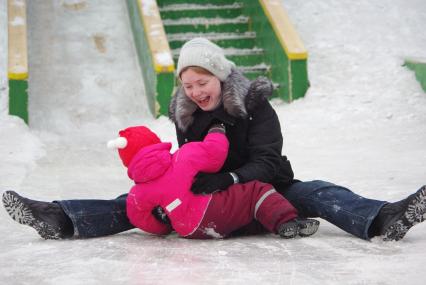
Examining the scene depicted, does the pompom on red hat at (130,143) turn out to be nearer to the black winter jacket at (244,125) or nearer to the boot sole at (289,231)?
the black winter jacket at (244,125)

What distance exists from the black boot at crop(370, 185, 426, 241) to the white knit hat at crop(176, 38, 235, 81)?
0.92m

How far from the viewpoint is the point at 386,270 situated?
97.7 inches

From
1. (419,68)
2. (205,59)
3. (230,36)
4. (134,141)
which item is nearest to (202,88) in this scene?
(205,59)

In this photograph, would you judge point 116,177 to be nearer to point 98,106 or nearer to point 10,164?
point 10,164

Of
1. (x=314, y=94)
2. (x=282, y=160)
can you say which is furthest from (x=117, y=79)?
(x=282, y=160)

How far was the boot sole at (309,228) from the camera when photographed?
3053 mm

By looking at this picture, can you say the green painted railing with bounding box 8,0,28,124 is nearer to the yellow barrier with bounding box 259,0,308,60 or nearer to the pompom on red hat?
the yellow barrier with bounding box 259,0,308,60

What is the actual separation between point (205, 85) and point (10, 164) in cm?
282

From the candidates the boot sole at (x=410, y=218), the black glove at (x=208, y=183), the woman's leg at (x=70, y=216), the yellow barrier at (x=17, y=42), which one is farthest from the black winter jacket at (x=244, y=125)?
the yellow barrier at (x=17, y=42)

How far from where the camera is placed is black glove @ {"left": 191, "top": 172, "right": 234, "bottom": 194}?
298 cm

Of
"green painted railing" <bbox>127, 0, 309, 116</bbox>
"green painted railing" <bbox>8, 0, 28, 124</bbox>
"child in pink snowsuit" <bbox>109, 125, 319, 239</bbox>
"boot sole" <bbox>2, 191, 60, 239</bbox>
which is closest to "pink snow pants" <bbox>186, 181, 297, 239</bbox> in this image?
"child in pink snowsuit" <bbox>109, 125, 319, 239</bbox>

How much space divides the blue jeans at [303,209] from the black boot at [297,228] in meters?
0.11

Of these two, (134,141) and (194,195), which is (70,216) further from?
(194,195)

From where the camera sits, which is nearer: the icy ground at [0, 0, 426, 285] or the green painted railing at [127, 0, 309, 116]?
the icy ground at [0, 0, 426, 285]
